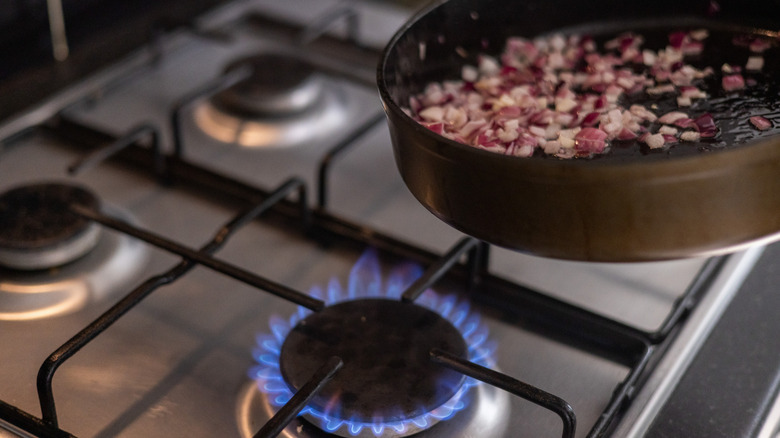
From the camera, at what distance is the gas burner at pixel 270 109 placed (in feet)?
2.78

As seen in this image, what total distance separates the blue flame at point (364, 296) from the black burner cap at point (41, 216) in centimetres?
18

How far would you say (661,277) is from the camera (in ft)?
2.28

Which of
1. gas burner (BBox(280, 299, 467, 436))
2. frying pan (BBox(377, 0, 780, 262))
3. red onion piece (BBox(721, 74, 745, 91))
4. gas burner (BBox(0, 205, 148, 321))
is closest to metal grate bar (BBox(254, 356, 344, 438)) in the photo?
gas burner (BBox(280, 299, 467, 436))

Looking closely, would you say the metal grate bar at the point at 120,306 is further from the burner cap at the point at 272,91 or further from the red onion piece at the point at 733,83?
the red onion piece at the point at 733,83

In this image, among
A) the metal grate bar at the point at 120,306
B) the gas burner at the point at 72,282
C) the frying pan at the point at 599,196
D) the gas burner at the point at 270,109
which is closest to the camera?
the frying pan at the point at 599,196

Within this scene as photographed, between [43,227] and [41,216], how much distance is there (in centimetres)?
1

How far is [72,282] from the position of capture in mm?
668

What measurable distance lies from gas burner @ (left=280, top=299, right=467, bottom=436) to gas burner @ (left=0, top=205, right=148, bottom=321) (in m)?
0.18

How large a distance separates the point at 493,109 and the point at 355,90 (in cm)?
35

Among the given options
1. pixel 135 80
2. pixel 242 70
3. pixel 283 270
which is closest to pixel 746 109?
pixel 283 270

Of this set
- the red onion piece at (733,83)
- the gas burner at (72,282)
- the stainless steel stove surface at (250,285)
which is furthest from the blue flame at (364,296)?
the red onion piece at (733,83)

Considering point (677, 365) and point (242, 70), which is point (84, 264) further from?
point (677, 365)

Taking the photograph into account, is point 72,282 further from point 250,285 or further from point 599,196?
point 599,196

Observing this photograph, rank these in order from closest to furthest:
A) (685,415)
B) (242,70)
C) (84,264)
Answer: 1. (685,415)
2. (84,264)
3. (242,70)
